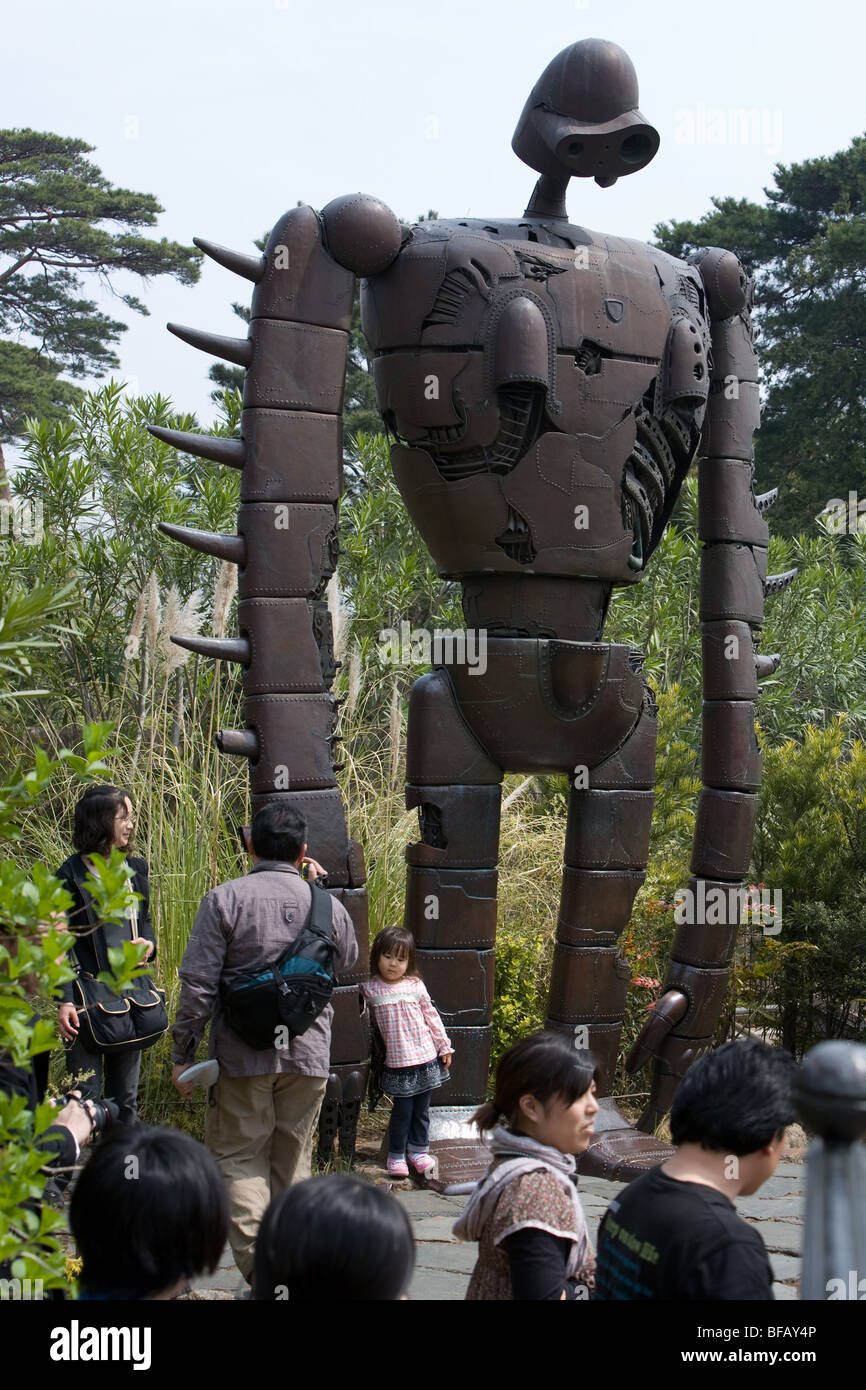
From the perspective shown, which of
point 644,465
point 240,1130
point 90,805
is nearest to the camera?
point 240,1130

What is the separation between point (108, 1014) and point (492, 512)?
1.93m

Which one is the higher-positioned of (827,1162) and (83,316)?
(83,316)

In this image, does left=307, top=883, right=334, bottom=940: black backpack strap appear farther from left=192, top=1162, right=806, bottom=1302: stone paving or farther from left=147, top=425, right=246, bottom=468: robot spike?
left=147, top=425, right=246, bottom=468: robot spike

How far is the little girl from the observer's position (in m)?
4.59

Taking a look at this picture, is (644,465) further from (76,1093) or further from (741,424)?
(76,1093)

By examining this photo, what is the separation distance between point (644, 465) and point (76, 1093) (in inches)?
108

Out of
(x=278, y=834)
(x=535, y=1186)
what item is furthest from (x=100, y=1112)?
(x=535, y=1186)

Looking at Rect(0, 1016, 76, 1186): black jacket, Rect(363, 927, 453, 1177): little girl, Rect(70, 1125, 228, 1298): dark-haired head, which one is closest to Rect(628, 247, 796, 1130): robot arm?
Rect(363, 927, 453, 1177): little girl

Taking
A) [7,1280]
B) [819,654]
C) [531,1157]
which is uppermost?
[819,654]

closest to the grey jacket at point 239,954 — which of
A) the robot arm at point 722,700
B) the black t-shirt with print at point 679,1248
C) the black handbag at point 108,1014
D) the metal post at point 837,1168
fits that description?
the black handbag at point 108,1014

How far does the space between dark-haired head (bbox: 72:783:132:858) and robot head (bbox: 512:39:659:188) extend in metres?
2.55

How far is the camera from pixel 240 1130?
11.7 feet

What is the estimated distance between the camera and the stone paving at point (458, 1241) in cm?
369
